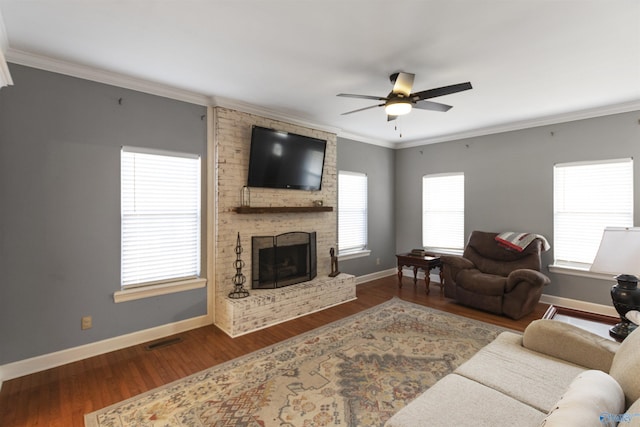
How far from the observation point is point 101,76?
2.96 metres

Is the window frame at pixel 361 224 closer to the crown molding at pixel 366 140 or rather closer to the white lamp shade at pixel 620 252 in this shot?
the crown molding at pixel 366 140

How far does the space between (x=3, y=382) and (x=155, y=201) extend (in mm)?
1919

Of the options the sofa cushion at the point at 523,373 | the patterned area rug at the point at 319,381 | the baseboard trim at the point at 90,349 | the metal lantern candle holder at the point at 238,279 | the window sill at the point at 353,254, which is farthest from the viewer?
the window sill at the point at 353,254

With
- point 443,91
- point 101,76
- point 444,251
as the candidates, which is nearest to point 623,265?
point 443,91

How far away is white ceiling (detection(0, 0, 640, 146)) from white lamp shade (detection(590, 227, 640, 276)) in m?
1.49

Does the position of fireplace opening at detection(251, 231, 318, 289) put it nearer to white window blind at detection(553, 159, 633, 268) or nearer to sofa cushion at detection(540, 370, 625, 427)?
sofa cushion at detection(540, 370, 625, 427)

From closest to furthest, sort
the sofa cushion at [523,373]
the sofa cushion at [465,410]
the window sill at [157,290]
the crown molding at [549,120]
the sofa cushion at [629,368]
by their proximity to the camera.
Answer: the sofa cushion at [629,368], the sofa cushion at [465,410], the sofa cushion at [523,373], the window sill at [157,290], the crown molding at [549,120]

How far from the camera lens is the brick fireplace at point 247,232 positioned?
3658 millimetres

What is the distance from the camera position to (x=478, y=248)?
4832 millimetres

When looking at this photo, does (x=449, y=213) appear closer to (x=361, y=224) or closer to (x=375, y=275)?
(x=361, y=224)

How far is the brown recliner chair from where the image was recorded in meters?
3.83

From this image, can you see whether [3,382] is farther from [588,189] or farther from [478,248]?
[588,189]

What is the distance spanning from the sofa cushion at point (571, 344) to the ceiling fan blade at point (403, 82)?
86.0 inches

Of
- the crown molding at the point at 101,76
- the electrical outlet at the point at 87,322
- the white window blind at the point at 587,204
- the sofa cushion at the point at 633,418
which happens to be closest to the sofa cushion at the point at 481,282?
the white window blind at the point at 587,204
